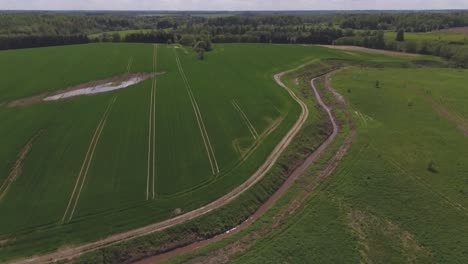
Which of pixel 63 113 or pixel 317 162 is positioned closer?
pixel 317 162

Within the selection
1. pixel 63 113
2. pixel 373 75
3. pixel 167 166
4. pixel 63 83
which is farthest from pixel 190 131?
pixel 373 75

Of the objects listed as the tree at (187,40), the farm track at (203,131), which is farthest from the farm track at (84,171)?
the tree at (187,40)

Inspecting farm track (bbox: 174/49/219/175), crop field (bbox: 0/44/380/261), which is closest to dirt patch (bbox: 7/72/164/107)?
crop field (bbox: 0/44/380/261)

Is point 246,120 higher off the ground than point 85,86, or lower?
lower

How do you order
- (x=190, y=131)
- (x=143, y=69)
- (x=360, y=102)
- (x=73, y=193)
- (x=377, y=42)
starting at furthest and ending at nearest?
(x=377, y=42), (x=143, y=69), (x=360, y=102), (x=190, y=131), (x=73, y=193)

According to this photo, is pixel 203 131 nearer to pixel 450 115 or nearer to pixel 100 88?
pixel 100 88

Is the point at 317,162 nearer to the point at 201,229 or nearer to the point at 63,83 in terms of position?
the point at 201,229

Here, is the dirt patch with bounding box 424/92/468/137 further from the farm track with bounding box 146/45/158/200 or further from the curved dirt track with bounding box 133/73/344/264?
the farm track with bounding box 146/45/158/200

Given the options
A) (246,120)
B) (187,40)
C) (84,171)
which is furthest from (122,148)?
(187,40)
